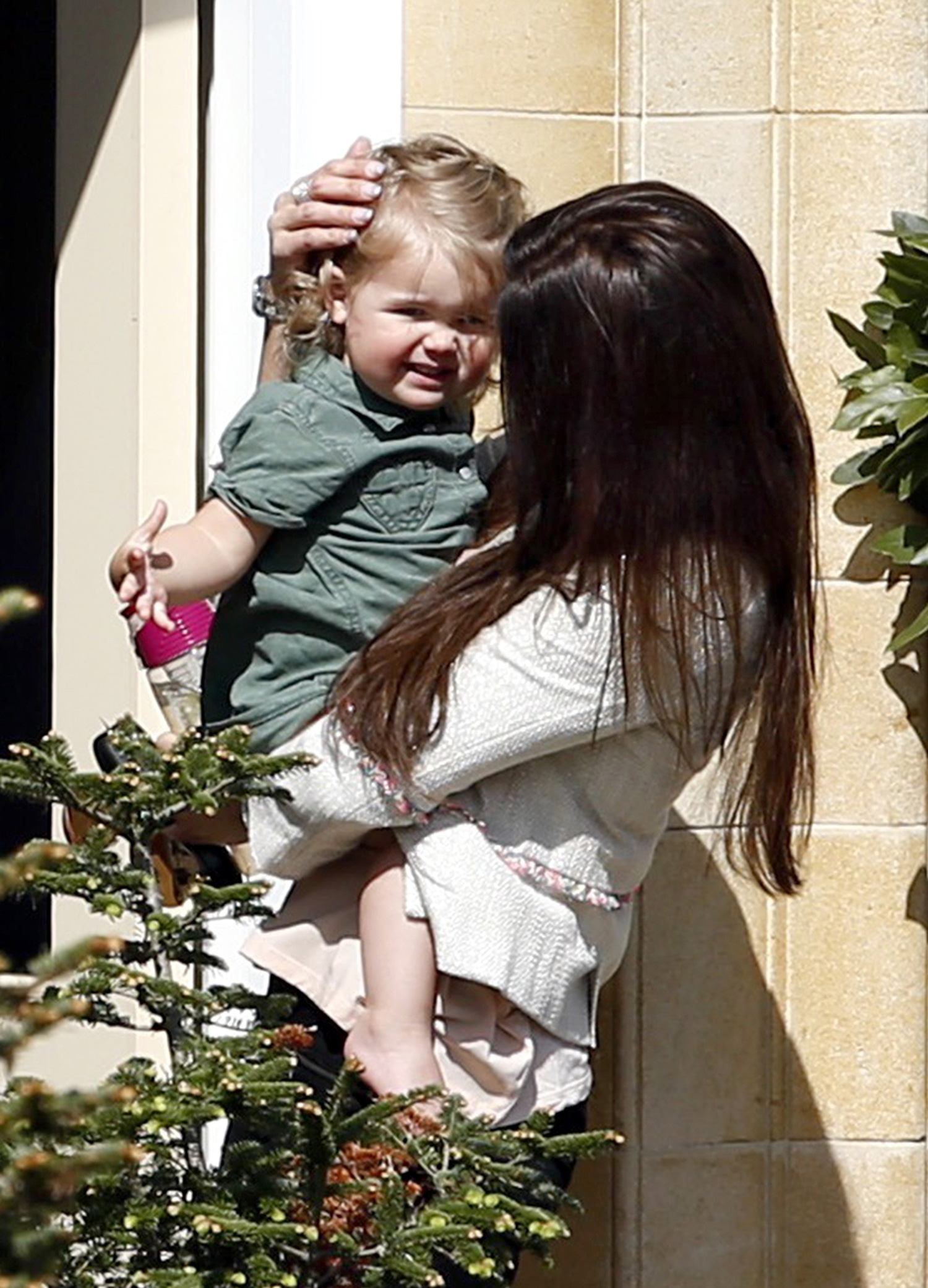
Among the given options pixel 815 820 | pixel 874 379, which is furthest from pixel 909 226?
pixel 815 820

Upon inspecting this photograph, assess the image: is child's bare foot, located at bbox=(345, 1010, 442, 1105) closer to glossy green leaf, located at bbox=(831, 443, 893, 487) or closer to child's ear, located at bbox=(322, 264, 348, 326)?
child's ear, located at bbox=(322, 264, 348, 326)

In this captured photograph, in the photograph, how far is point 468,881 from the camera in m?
2.13

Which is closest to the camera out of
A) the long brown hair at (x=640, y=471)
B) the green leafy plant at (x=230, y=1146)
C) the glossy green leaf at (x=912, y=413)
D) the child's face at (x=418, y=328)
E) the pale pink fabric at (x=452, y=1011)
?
the green leafy plant at (x=230, y=1146)

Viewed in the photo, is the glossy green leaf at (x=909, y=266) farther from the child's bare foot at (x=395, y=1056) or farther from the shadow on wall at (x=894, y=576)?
the child's bare foot at (x=395, y=1056)

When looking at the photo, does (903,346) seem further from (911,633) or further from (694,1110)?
(694,1110)

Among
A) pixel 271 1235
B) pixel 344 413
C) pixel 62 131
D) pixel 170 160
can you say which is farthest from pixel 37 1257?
pixel 62 131

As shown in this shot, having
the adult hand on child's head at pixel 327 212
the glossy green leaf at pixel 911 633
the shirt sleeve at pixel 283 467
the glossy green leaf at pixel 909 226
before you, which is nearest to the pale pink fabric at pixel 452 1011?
the shirt sleeve at pixel 283 467

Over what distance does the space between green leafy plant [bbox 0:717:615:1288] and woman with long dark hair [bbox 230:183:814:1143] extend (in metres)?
0.20

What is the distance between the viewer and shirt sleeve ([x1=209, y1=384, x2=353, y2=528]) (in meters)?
2.32

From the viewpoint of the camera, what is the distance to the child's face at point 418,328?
91.4 inches

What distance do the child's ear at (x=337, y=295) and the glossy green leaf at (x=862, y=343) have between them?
0.74 metres

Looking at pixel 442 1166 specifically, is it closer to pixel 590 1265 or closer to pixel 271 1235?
pixel 271 1235

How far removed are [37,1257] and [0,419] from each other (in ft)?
8.26

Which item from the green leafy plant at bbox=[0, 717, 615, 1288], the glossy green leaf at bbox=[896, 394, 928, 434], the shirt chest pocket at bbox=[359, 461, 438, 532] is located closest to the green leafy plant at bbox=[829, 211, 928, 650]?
the glossy green leaf at bbox=[896, 394, 928, 434]
